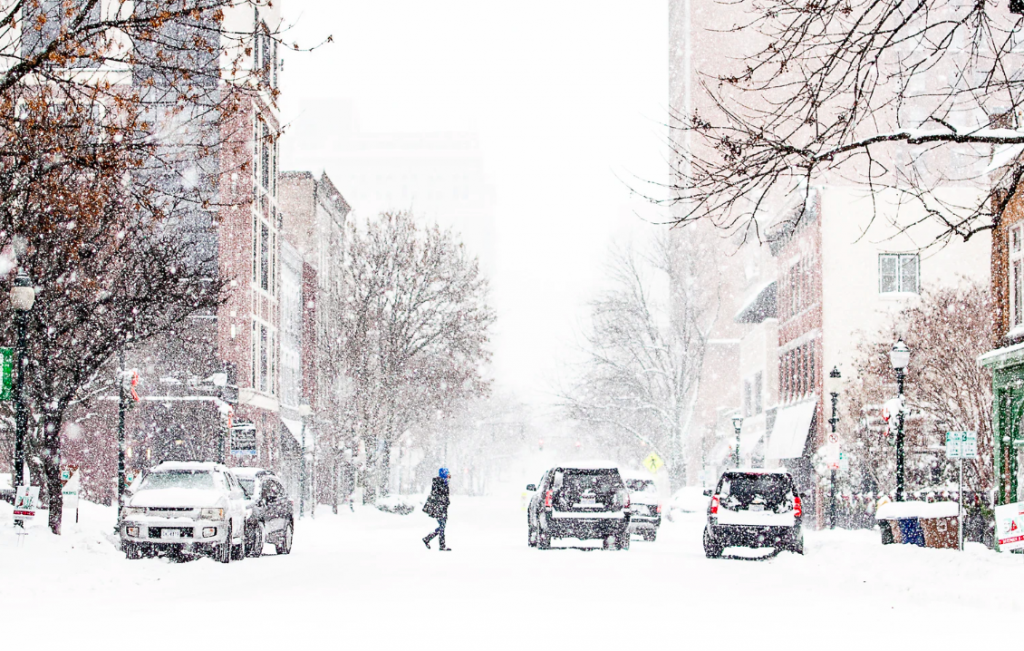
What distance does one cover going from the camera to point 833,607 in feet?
50.3

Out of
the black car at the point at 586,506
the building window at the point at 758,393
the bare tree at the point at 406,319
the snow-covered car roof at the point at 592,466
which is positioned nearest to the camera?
the black car at the point at 586,506

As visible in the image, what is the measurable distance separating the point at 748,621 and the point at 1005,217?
1850 cm

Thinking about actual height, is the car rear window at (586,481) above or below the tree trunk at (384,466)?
above

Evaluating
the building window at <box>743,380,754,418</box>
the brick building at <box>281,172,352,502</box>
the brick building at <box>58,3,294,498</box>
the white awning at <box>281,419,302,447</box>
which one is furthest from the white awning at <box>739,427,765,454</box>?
the brick building at <box>58,3,294,498</box>

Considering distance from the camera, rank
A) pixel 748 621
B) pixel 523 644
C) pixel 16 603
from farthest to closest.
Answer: pixel 16 603 → pixel 748 621 → pixel 523 644

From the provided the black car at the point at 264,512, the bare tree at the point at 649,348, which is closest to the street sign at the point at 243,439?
the black car at the point at 264,512

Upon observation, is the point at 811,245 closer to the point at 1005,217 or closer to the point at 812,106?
the point at 1005,217

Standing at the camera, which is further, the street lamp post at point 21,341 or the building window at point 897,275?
the building window at point 897,275

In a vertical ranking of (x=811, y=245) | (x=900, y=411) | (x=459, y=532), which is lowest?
(x=459, y=532)

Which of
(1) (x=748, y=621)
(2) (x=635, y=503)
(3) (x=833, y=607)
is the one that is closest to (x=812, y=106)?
(1) (x=748, y=621)

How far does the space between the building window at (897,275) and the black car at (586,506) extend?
23094mm

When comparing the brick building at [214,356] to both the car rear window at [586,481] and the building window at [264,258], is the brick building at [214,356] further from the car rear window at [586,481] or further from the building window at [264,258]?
the car rear window at [586,481]

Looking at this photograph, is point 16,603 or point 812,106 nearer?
point 812,106

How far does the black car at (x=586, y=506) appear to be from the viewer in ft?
90.3
